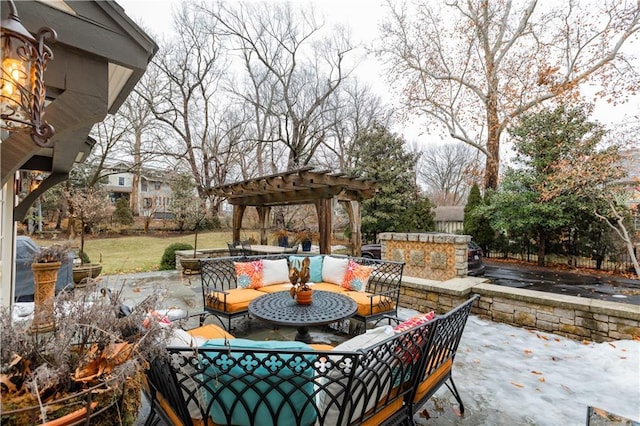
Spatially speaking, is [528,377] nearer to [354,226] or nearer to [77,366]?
[77,366]

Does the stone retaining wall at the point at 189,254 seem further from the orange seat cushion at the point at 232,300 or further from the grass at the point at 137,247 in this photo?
the orange seat cushion at the point at 232,300

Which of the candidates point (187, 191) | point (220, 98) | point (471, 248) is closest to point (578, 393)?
point (471, 248)

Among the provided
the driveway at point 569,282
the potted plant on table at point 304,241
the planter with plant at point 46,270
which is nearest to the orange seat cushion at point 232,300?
the planter with plant at point 46,270

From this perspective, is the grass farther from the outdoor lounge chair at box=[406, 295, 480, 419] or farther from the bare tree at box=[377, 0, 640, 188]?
the bare tree at box=[377, 0, 640, 188]

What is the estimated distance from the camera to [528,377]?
2912mm

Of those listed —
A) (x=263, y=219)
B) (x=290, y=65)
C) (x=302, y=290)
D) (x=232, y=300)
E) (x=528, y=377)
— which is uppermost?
(x=290, y=65)

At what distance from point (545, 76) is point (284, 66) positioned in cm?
1093

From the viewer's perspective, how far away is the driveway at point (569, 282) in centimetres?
636

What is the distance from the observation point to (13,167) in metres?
1.60

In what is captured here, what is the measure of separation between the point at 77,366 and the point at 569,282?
973cm

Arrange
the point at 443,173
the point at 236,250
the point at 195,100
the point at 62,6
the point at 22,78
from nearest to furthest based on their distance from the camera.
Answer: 1. the point at 22,78
2. the point at 62,6
3. the point at 236,250
4. the point at 195,100
5. the point at 443,173

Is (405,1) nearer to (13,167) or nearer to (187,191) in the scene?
(187,191)

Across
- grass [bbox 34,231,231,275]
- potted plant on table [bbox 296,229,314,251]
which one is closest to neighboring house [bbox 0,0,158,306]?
grass [bbox 34,231,231,275]

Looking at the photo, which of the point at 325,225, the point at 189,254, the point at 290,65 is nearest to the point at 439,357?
the point at 325,225
